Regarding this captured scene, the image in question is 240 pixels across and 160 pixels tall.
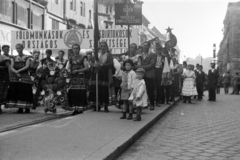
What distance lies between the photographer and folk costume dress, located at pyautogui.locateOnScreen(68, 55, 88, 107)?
9.40 meters

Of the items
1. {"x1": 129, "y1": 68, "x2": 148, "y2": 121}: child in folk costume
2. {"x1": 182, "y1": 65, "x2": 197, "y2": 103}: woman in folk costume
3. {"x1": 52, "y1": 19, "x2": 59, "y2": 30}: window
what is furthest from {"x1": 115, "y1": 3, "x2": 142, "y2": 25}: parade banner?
{"x1": 52, "y1": 19, "x2": 59, "y2": 30}: window

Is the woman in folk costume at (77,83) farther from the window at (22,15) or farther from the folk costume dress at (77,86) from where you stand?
the window at (22,15)

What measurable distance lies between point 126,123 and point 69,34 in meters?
15.9

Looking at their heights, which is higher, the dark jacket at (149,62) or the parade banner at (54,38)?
the parade banner at (54,38)

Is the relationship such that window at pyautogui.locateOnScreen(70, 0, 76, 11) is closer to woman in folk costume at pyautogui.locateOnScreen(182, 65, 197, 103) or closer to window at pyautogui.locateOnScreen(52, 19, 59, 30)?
window at pyautogui.locateOnScreen(52, 19, 59, 30)

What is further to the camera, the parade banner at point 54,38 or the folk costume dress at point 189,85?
the parade banner at point 54,38

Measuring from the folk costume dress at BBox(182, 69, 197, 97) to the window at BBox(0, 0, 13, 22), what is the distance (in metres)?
14.5

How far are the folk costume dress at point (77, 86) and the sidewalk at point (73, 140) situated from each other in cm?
181

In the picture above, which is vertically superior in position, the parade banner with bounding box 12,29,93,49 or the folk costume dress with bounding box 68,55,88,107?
the parade banner with bounding box 12,29,93,49

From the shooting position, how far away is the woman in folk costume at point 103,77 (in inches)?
380

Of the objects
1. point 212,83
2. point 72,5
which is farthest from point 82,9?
point 212,83

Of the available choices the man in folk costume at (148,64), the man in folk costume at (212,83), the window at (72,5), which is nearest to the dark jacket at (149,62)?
the man in folk costume at (148,64)

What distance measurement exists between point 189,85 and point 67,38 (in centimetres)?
911

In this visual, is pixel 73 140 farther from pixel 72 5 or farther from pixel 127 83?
pixel 72 5
